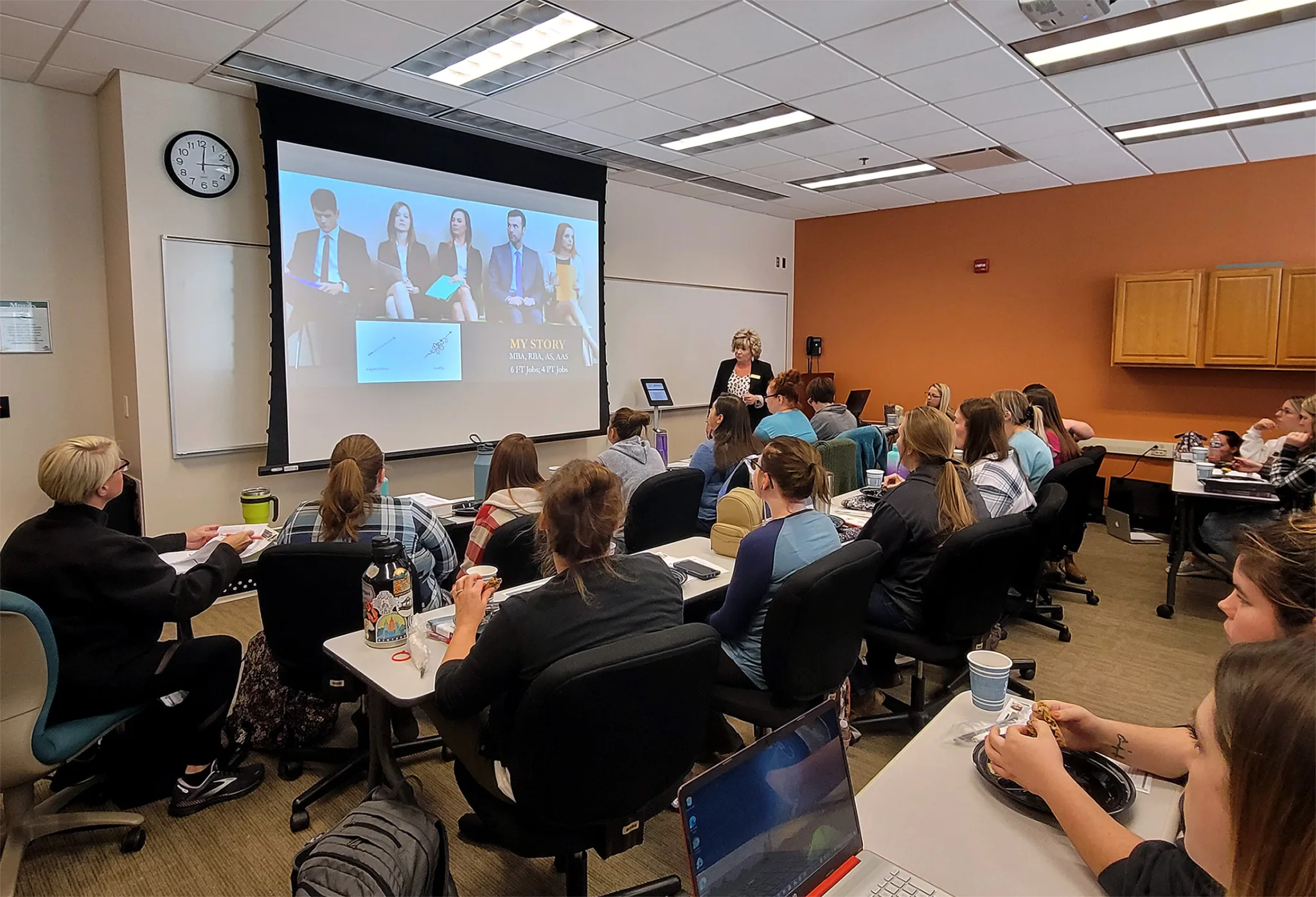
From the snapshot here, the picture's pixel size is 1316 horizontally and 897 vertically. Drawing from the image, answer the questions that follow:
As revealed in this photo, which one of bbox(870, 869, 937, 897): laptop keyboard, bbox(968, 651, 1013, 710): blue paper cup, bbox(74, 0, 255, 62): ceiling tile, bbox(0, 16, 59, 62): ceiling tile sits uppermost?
bbox(74, 0, 255, 62): ceiling tile

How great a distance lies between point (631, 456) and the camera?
380 cm

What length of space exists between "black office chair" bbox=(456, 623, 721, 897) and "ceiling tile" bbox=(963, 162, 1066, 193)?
5.75 metres

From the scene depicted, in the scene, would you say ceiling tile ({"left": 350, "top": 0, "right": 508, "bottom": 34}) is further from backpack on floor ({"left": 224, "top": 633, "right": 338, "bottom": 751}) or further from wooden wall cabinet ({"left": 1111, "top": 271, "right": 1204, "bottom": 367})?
wooden wall cabinet ({"left": 1111, "top": 271, "right": 1204, "bottom": 367})

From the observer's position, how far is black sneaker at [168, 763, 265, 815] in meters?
2.40

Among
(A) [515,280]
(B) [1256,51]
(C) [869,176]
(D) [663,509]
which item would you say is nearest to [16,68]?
(A) [515,280]

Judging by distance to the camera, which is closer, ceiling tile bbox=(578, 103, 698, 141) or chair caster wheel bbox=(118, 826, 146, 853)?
chair caster wheel bbox=(118, 826, 146, 853)

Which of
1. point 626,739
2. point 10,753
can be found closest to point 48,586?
point 10,753

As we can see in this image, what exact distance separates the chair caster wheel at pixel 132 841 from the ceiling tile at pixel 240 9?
3.12 m

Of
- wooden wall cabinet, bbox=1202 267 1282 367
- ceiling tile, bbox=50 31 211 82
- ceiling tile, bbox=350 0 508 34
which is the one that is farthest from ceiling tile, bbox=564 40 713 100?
wooden wall cabinet, bbox=1202 267 1282 367

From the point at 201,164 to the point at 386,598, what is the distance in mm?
3392

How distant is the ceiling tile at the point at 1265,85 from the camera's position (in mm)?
3914

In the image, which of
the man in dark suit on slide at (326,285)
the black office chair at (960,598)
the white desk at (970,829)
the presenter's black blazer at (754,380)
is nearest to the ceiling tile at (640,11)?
the man in dark suit on slide at (326,285)

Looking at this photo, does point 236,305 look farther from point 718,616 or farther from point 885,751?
point 885,751

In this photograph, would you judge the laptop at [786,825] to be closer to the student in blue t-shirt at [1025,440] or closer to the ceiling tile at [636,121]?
the student in blue t-shirt at [1025,440]
